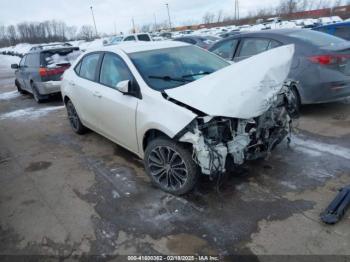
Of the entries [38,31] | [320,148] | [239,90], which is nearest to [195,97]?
[239,90]

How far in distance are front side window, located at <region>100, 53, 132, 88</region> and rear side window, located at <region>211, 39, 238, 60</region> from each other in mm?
3050

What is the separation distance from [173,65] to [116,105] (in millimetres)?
937

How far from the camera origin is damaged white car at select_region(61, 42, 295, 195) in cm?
309

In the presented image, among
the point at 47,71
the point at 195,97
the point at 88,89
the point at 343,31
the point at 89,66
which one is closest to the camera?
the point at 195,97

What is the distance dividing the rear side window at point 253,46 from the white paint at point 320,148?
204 cm

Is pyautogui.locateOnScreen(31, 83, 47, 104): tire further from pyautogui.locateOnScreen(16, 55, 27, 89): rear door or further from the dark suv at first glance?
pyautogui.locateOnScreen(16, 55, 27, 89): rear door

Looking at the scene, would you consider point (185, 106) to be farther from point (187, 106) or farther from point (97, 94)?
point (97, 94)

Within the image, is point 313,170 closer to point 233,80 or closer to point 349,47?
point 233,80

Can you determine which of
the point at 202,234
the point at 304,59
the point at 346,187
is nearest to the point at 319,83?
the point at 304,59

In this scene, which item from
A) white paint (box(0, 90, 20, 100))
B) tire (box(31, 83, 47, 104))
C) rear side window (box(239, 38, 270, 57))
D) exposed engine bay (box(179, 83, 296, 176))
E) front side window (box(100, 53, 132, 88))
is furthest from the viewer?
white paint (box(0, 90, 20, 100))

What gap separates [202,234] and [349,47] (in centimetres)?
448

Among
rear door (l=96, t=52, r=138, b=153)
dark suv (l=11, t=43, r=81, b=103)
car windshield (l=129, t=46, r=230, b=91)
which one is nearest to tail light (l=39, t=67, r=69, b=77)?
dark suv (l=11, t=43, r=81, b=103)

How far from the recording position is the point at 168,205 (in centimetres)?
338

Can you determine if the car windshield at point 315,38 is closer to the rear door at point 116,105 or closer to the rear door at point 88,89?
the rear door at point 116,105
